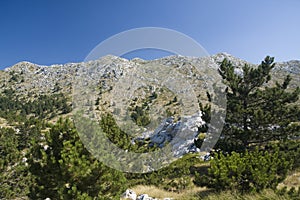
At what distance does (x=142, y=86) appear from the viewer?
48375 millimetres

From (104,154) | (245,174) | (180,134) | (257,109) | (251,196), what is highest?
(180,134)

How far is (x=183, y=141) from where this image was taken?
28.4 meters

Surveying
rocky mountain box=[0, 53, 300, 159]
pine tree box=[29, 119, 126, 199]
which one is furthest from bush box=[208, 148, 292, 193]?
pine tree box=[29, 119, 126, 199]

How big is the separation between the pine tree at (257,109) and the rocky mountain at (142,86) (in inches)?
92.1

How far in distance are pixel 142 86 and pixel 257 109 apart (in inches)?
1359

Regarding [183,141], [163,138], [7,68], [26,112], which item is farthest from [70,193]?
[7,68]

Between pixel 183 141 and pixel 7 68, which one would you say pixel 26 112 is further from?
pixel 7 68

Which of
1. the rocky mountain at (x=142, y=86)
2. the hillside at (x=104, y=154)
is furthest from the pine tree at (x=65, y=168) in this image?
the rocky mountain at (x=142, y=86)

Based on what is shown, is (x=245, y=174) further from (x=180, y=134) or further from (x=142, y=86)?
(x=142, y=86)

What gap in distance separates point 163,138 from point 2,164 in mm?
22530

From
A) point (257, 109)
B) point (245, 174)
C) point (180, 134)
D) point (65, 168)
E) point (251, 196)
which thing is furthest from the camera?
point (180, 134)

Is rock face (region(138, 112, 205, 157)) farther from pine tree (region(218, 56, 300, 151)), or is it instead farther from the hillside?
pine tree (region(218, 56, 300, 151))

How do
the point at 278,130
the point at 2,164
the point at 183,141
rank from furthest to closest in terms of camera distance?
the point at 183,141 < the point at 278,130 < the point at 2,164

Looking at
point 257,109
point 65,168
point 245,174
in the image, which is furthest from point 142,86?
point 65,168
